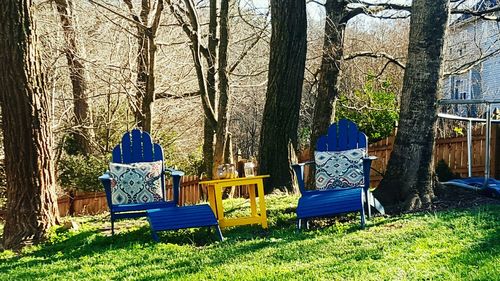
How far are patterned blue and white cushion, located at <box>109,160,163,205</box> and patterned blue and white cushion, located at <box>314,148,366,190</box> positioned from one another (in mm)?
1748

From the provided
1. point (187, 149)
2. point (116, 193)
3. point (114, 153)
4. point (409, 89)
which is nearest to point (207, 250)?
point (116, 193)

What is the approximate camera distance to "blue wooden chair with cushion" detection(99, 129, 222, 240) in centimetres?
532

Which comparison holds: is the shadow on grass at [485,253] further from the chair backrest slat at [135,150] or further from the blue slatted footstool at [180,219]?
the chair backrest slat at [135,150]

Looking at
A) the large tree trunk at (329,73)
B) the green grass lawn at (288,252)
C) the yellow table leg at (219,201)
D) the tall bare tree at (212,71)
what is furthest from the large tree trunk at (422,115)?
the tall bare tree at (212,71)

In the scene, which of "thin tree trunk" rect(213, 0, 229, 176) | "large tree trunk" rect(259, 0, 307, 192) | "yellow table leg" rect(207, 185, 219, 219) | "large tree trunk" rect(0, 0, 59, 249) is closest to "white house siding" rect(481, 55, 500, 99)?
"thin tree trunk" rect(213, 0, 229, 176)

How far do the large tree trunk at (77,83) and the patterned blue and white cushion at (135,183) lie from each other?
12.7 feet

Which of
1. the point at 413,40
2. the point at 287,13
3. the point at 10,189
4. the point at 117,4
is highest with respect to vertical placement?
the point at 117,4

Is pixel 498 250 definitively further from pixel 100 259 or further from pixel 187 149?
pixel 187 149

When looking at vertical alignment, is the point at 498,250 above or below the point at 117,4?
below

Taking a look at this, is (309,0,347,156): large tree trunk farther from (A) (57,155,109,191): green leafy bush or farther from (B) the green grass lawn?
(A) (57,155,109,191): green leafy bush

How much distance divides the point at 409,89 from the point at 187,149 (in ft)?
30.7

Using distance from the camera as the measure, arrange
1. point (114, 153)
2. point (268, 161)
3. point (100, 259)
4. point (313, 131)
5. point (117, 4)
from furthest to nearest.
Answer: point (117, 4) → point (313, 131) → point (268, 161) → point (114, 153) → point (100, 259)

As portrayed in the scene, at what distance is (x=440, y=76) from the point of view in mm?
6098

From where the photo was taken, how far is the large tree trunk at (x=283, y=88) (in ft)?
25.6
